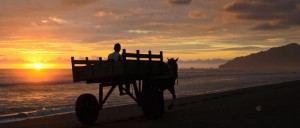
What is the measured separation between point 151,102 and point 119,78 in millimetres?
1338

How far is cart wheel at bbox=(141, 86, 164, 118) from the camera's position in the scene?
12.6 metres

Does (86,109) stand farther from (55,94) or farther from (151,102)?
(55,94)

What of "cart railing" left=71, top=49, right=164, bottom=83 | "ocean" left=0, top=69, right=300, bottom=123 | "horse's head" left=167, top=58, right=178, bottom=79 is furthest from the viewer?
"ocean" left=0, top=69, right=300, bottom=123

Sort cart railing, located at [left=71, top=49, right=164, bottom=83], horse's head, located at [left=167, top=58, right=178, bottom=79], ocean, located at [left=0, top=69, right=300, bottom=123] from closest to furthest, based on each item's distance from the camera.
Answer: cart railing, located at [left=71, top=49, right=164, bottom=83], horse's head, located at [left=167, top=58, right=178, bottom=79], ocean, located at [left=0, top=69, right=300, bottom=123]

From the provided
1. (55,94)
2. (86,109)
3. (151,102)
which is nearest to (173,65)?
(151,102)

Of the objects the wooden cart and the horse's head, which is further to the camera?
the horse's head

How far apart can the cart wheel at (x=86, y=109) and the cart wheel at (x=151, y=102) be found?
1623 mm

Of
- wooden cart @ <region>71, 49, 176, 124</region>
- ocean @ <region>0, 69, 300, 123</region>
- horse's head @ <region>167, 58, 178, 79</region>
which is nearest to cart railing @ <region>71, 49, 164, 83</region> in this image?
wooden cart @ <region>71, 49, 176, 124</region>

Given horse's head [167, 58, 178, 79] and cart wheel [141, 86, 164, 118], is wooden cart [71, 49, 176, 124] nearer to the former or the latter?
cart wheel [141, 86, 164, 118]

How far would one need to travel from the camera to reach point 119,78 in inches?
482

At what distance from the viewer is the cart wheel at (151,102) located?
12562mm

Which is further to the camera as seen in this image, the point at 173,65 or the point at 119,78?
the point at 173,65

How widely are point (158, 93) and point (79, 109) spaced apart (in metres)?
2.66

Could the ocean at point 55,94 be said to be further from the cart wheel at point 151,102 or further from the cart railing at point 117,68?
the cart wheel at point 151,102
